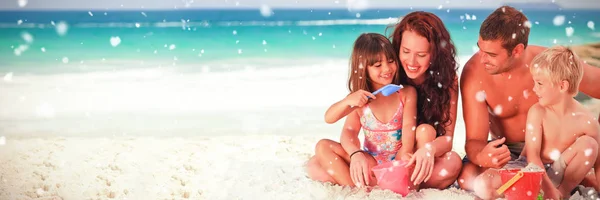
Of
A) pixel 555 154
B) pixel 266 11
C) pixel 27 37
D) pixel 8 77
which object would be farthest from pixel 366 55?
pixel 266 11

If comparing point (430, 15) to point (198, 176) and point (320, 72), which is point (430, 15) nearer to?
point (198, 176)

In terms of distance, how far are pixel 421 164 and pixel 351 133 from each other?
330mm

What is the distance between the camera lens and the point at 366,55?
252 centimetres

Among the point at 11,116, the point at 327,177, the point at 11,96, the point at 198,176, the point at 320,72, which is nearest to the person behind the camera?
the point at 327,177

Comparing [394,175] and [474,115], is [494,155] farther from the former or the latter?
[394,175]

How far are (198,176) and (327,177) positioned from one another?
1.93 feet

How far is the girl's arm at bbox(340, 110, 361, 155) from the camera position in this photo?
2.58m

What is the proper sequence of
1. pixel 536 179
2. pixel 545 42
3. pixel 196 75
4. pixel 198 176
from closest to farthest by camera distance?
pixel 536 179, pixel 198 176, pixel 196 75, pixel 545 42

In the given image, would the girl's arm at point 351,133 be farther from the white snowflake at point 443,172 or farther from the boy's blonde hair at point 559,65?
the boy's blonde hair at point 559,65

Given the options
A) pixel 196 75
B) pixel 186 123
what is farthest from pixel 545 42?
pixel 186 123

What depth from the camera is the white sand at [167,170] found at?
2705 millimetres

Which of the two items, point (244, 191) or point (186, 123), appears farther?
point (186, 123)

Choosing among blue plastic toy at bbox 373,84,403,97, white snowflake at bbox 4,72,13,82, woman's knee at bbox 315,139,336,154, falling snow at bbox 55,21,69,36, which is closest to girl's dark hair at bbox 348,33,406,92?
blue plastic toy at bbox 373,84,403,97

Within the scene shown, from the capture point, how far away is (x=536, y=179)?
7.50 ft
